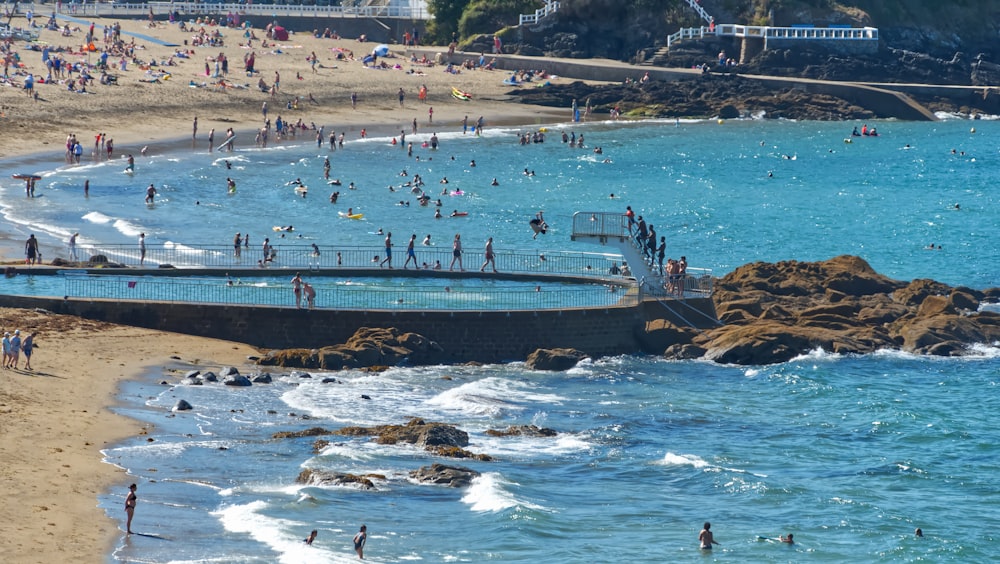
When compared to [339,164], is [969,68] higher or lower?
higher

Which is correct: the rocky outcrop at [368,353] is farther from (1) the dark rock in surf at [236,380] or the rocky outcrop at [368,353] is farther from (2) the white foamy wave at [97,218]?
(2) the white foamy wave at [97,218]

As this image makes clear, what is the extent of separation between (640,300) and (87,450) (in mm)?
14602

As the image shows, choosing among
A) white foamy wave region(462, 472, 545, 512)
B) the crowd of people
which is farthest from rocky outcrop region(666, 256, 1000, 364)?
white foamy wave region(462, 472, 545, 512)

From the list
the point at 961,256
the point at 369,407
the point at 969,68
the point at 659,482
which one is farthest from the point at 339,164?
the point at 969,68

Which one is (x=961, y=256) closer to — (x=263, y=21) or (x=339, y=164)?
(x=339, y=164)

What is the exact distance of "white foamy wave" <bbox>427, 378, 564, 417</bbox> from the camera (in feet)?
99.8

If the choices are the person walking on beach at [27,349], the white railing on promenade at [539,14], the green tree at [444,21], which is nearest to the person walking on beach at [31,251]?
the person walking on beach at [27,349]

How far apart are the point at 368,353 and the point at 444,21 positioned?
70784 millimetres

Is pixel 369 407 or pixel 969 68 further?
pixel 969 68

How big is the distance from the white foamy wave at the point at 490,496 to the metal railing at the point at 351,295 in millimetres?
9240

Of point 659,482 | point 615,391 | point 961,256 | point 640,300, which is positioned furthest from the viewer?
point 961,256

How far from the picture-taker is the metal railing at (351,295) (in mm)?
35156

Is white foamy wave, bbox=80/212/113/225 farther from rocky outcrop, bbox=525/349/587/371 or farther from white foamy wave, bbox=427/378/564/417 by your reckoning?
white foamy wave, bbox=427/378/564/417

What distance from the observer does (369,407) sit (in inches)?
1185
